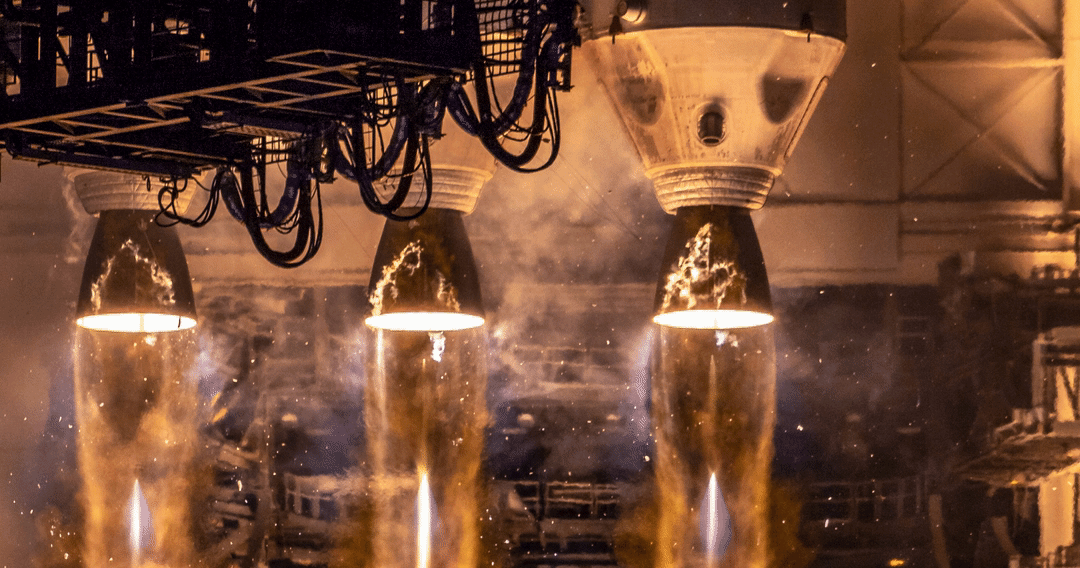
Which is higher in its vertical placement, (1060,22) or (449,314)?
(1060,22)

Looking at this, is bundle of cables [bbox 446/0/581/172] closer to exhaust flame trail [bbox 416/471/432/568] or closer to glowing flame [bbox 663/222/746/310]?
glowing flame [bbox 663/222/746/310]

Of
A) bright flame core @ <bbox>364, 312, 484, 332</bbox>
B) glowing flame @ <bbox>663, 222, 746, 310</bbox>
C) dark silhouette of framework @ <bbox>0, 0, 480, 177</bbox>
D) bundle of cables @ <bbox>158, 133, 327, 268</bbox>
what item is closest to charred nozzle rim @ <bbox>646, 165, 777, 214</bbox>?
glowing flame @ <bbox>663, 222, 746, 310</bbox>

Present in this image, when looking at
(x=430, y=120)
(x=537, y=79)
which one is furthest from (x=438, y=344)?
(x=537, y=79)

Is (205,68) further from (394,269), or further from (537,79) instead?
(394,269)

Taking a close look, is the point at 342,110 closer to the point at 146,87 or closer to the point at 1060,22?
the point at 146,87

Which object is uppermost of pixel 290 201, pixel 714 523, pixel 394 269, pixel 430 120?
pixel 430 120

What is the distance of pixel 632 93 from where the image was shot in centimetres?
1188

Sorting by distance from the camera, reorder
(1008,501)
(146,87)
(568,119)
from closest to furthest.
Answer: (146,87), (1008,501), (568,119)

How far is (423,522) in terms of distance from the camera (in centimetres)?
1402

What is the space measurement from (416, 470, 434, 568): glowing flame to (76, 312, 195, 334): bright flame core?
2.54 meters

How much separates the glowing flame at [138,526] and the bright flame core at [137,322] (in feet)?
5.54

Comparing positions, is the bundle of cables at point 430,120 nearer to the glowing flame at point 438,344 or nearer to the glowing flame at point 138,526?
the glowing flame at point 438,344

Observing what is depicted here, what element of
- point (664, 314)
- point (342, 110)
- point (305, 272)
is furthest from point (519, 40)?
point (305, 272)

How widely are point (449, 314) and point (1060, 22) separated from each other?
558cm
